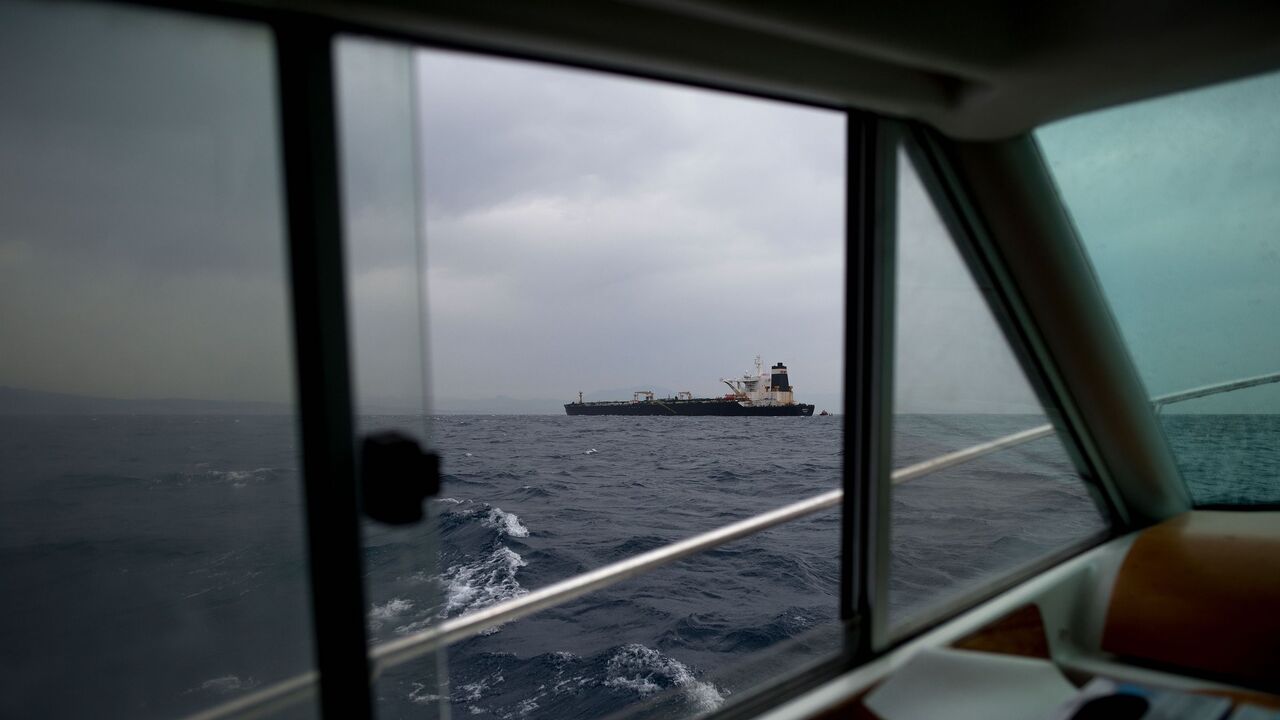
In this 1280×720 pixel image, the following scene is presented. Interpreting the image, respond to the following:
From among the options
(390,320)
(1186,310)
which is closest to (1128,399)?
(1186,310)

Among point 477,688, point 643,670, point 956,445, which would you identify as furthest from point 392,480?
point 477,688

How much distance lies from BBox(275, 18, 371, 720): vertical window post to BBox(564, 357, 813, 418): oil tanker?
669 inches

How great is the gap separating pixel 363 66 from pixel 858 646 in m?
1.37

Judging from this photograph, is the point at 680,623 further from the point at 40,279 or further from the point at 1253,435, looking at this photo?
the point at 40,279

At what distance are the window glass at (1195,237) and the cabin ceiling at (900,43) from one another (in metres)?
0.29

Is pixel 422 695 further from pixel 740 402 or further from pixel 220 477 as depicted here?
pixel 740 402

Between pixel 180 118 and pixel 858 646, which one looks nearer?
pixel 180 118

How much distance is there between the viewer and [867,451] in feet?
4.57

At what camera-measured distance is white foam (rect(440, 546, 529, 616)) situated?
23.7 feet

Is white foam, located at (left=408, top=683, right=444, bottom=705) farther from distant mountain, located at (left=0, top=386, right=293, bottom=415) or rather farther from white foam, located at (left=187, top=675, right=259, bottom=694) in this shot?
distant mountain, located at (left=0, top=386, right=293, bottom=415)

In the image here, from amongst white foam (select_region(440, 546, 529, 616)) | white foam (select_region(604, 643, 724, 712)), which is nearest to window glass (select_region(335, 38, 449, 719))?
white foam (select_region(440, 546, 529, 616))

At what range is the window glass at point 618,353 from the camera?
129 cm

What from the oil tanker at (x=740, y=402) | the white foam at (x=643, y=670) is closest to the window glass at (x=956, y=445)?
the white foam at (x=643, y=670)

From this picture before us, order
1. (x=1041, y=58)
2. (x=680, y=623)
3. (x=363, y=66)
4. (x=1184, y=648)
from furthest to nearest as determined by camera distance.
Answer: (x=680, y=623) → (x=1184, y=648) → (x=1041, y=58) → (x=363, y=66)
